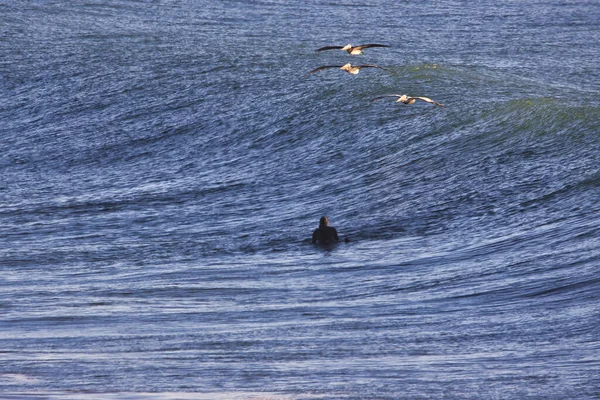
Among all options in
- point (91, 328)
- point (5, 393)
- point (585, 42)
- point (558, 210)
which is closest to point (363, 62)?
point (585, 42)

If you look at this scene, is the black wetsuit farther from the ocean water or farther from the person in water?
the ocean water

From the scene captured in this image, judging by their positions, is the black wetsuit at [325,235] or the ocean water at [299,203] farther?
the black wetsuit at [325,235]

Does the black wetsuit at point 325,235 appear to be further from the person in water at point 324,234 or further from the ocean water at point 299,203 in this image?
the ocean water at point 299,203

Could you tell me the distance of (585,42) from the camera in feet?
125

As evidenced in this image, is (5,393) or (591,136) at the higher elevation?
(591,136)

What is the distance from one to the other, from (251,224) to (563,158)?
6.07m

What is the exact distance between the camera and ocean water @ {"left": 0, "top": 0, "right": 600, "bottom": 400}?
39.1ft

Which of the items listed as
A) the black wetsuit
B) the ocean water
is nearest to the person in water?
the black wetsuit

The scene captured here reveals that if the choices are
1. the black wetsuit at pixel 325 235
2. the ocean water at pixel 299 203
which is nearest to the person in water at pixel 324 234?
the black wetsuit at pixel 325 235

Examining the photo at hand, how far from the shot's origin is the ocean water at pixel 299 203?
11914mm

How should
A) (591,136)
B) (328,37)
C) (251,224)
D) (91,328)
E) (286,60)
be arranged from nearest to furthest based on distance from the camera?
(91,328) → (251,224) → (591,136) → (286,60) → (328,37)

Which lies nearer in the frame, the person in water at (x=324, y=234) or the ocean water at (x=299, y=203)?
the ocean water at (x=299, y=203)

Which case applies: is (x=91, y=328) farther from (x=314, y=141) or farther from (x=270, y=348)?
(x=314, y=141)

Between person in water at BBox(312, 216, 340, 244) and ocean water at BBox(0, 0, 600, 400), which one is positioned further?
person in water at BBox(312, 216, 340, 244)
